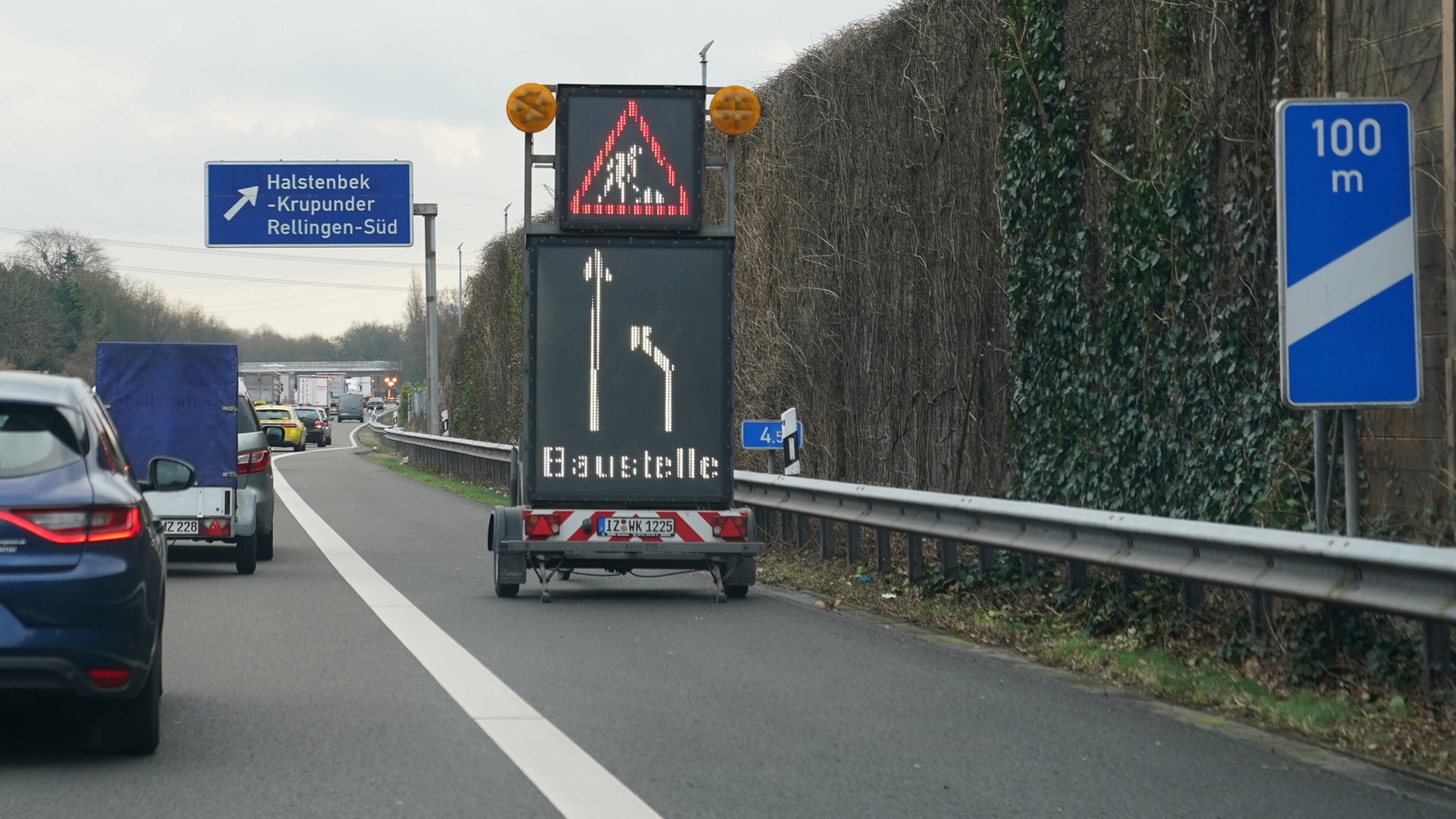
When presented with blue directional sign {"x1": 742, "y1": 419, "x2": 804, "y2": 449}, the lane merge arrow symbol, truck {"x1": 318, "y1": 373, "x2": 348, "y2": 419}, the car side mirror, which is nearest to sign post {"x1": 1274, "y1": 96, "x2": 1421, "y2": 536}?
the car side mirror

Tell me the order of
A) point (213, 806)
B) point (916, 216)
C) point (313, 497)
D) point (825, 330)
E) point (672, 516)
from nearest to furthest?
point (213, 806)
point (672, 516)
point (916, 216)
point (825, 330)
point (313, 497)

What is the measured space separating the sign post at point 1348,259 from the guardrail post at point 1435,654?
54 cm

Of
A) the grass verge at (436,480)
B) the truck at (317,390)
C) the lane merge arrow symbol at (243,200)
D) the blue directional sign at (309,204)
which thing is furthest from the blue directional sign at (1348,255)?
the truck at (317,390)

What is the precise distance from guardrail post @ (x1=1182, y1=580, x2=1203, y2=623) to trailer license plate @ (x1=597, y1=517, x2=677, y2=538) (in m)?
4.44

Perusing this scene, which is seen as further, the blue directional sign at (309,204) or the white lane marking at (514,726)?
the blue directional sign at (309,204)

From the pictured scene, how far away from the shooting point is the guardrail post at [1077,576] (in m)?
11.2

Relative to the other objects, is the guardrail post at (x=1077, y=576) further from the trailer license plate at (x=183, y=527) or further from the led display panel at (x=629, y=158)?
the trailer license plate at (x=183, y=527)

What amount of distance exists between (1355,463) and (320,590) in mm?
8700

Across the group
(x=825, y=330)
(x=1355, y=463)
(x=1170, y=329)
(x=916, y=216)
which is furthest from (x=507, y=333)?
(x=1355, y=463)

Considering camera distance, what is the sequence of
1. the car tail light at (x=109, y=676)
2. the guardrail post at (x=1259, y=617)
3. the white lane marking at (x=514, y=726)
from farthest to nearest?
the guardrail post at (x=1259, y=617)
the car tail light at (x=109, y=676)
the white lane marking at (x=514, y=726)

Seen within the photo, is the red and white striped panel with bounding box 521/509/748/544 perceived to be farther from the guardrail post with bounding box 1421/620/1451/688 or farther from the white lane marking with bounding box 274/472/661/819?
the guardrail post with bounding box 1421/620/1451/688

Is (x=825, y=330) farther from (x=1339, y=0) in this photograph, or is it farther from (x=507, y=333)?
(x=507, y=333)

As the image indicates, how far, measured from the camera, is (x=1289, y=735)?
7.64 m

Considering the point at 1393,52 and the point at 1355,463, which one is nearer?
the point at 1355,463
